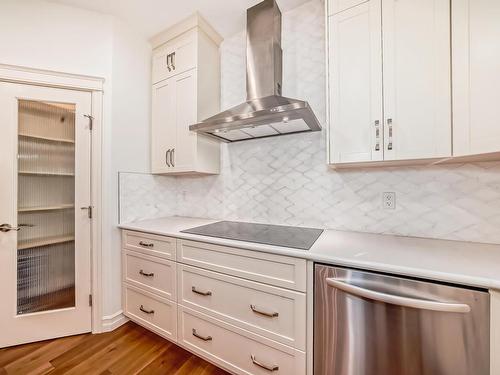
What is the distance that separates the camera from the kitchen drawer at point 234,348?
117 centimetres

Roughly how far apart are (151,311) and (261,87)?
6.66 ft

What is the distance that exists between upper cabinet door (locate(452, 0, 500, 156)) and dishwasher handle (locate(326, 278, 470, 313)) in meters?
0.71

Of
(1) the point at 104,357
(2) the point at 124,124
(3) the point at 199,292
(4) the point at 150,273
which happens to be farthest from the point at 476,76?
(1) the point at 104,357

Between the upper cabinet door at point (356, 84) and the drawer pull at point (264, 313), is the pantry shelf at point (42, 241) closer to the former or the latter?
the drawer pull at point (264, 313)

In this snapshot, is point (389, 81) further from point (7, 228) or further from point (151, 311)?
point (7, 228)

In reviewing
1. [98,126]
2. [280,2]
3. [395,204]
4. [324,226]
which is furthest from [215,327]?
[280,2]

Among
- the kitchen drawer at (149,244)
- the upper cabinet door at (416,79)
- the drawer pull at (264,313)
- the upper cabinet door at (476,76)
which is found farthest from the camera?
the kitchen drawer at (149,244)

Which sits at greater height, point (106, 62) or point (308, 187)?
point (106, 62)

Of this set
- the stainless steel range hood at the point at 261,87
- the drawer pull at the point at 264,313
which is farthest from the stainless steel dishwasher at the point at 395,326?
the stainless steel range hood at the point at 261,87

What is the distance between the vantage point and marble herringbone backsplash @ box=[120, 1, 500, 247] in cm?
131

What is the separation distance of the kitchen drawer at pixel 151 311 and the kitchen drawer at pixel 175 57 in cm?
202

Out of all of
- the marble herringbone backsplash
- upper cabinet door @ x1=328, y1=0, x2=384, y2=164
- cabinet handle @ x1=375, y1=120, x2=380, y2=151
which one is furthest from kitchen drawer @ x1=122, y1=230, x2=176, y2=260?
cabinet handle @ x1=375, y1=120, x2=380, y2=151

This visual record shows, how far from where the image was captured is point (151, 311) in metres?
1.74

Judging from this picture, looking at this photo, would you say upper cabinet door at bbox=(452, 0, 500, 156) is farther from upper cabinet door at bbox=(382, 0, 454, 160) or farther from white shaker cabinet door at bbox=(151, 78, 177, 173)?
white shaker cabinet door at bbox=(151, 78, 177, 173)
